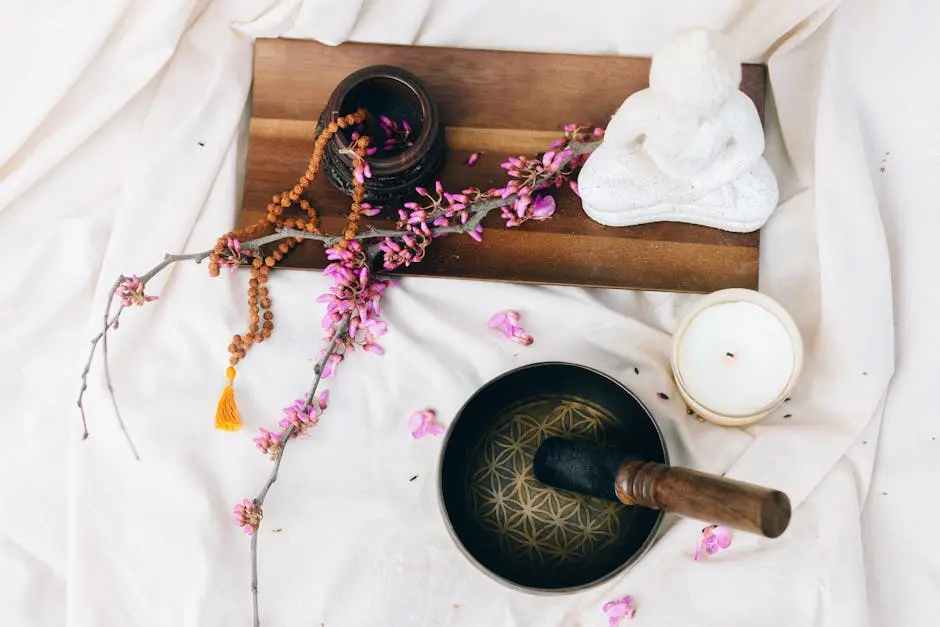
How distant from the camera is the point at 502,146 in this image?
851mm

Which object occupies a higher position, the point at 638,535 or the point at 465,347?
the point at 465,347

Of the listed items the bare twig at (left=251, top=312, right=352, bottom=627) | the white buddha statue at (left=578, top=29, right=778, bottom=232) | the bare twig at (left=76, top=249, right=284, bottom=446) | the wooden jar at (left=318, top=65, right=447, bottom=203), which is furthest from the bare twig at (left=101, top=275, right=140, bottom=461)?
the white buddha statue at (left=578, top=29, right=778, bottom=232)

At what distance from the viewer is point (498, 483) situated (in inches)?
31.7

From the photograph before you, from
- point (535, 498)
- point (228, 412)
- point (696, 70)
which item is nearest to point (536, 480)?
point (535, 498)

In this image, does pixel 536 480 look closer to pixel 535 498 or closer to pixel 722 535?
pixel 535 498

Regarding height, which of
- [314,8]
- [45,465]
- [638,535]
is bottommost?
[638,535]

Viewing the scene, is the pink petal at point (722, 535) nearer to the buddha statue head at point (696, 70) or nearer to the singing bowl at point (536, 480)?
the singing bowl at point (536, 480)

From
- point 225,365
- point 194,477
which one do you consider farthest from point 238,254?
point 194,477

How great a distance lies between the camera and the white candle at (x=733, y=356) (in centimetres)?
77

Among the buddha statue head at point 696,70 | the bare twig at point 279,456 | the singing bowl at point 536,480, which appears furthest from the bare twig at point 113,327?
the buddha statue head at point 696,70

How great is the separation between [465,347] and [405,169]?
0.61ft

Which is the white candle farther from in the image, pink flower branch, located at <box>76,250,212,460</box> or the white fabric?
pink flower branch, located at <box>76,250,212,460</box>

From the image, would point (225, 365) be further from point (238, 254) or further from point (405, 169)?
point (405, 169)

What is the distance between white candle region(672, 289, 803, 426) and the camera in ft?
2.53
